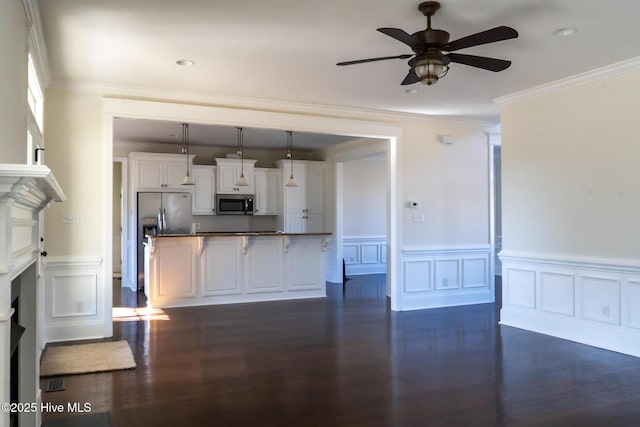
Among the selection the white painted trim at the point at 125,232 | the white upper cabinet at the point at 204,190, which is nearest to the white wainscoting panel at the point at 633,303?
the white upper cabinet at the point at 204,190

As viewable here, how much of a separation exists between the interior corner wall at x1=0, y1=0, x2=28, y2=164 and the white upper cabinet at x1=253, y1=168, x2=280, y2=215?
20.1ft

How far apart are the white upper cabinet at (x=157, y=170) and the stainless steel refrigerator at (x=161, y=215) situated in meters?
0.16

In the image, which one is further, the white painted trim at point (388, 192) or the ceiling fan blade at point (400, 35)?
the white painted trim at point (388, 192)

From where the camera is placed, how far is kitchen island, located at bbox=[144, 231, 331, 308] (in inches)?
258

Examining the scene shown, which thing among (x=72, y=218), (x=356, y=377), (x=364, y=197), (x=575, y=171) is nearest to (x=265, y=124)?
(x=72, y=218)

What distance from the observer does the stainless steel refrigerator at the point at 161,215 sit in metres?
8.16

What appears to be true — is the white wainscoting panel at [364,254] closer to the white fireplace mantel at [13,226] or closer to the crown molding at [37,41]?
the crown molding at [37,41]

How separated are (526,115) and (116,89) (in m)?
4.57

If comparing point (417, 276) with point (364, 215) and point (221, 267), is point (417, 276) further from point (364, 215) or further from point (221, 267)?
point (364, 215)

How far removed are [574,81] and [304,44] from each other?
9.57 ft

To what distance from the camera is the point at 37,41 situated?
11.5 feet

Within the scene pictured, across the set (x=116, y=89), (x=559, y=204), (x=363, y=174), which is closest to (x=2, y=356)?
(x=116, y=89)

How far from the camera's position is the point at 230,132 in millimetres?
7574

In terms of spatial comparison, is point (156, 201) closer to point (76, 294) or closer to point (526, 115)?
point (76, 294)
